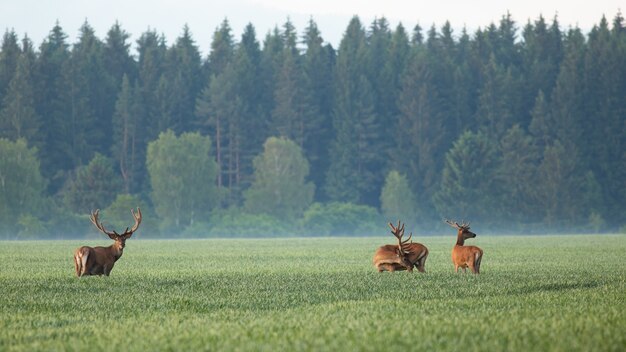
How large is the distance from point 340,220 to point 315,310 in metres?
99.8

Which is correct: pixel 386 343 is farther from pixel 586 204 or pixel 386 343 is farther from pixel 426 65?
pixel 426 65

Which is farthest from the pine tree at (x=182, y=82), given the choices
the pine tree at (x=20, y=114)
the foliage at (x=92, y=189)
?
the foliage at (x=92, y=189)

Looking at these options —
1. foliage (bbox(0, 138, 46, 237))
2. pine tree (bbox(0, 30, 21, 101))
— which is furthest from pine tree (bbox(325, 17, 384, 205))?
pine tree (bbox(0, 30, 21, 101))

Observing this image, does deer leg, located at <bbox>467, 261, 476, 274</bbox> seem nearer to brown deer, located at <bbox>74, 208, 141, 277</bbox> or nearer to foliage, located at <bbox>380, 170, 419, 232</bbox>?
brown deer, located at <bbox>74, 208, 141, 277</bbox>

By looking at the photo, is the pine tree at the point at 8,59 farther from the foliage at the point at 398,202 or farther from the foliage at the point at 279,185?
the foliage at the point at 398,202

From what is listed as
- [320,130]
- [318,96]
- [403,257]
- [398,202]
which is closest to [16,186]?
[398,202]

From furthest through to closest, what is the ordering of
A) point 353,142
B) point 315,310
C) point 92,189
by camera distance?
point 353,142, point 92,189, point 315,310

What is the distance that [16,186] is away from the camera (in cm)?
10500

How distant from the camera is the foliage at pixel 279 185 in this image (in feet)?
391

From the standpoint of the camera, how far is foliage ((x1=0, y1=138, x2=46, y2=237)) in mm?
103562

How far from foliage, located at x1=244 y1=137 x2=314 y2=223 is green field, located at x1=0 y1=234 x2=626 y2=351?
86131mm

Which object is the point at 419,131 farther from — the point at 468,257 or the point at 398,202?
the point at 468,257

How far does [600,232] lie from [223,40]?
59.6m

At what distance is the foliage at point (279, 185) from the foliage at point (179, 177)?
6529mm
